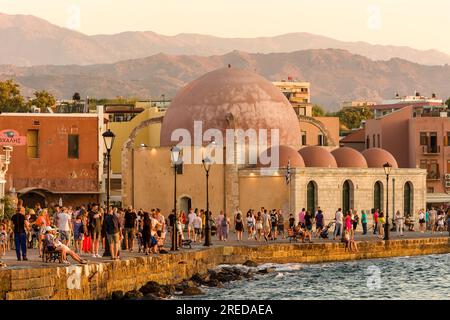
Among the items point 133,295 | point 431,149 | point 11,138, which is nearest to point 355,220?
point 11,138

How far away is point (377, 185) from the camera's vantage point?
6269 cm

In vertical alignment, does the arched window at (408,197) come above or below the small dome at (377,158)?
below

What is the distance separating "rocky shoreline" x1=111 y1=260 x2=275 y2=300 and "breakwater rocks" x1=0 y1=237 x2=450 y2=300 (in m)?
0.14

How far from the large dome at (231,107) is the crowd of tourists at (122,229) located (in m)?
6.30

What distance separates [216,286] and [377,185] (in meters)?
23.1

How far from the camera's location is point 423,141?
78.3 meters

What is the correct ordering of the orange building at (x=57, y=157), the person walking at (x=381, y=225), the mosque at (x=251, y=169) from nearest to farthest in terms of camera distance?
the person walking at (x=381, y=225) < the mosque at (x=251, y=169) < the orange building at (x=57, y=157)

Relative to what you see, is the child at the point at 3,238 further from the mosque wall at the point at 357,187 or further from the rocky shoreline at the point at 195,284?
the mosque wall at the point at 357,187

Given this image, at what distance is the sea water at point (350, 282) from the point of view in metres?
40.0

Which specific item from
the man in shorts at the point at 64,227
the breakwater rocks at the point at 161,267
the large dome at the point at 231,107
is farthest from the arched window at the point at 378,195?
the man in shorts at the point at 64,227

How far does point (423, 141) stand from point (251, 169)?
19.5m

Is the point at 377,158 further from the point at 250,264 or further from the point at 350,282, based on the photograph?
the point at 350,282
